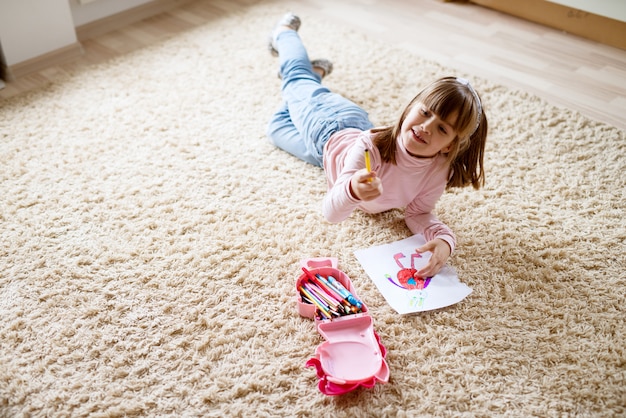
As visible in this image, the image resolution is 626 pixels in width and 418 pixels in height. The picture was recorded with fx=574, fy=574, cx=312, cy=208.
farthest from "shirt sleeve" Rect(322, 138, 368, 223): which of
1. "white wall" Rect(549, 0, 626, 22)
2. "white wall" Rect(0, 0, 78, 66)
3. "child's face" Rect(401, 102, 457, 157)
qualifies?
"white wall" Rect(549, 0, 626, 22)

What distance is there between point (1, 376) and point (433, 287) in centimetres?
91

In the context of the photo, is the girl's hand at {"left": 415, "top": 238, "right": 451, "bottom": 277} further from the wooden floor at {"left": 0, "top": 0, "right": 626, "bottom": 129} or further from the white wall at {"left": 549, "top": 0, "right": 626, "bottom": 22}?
the white wall at {"left": 549, "top": 0, "right": 626, "bottom": 22}

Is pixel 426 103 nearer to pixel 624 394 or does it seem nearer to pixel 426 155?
pixel 426 155

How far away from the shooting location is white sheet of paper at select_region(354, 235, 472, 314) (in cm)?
128

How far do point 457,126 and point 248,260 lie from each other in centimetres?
57

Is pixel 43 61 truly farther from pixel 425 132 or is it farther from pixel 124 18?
pixel 425 132

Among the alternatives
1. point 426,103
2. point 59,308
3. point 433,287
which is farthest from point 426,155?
point 59,308

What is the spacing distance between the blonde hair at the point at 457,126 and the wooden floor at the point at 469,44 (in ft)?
2.68

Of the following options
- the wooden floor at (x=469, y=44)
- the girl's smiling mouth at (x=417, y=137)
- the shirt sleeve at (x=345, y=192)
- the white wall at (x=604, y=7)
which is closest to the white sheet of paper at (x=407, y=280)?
the shirt sleeve at (x=345, y=192)

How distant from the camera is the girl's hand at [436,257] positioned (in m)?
1.31

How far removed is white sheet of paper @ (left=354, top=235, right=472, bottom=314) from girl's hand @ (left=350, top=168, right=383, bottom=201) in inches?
9.5

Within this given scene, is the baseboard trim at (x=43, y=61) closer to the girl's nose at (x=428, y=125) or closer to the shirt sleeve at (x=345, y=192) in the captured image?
the shirt sleeve at (x=345, y=192)

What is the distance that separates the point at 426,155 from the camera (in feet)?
4.22

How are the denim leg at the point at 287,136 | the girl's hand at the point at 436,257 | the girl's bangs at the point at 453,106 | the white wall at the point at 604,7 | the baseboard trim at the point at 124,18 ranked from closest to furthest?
→ the girl's bangs at the point at 453,106, the girl's hand at the point at 436,257, the denim leg at the point at 287,136, the white wall at the point at 604,7, the baseboard trim at the point at 124,18
